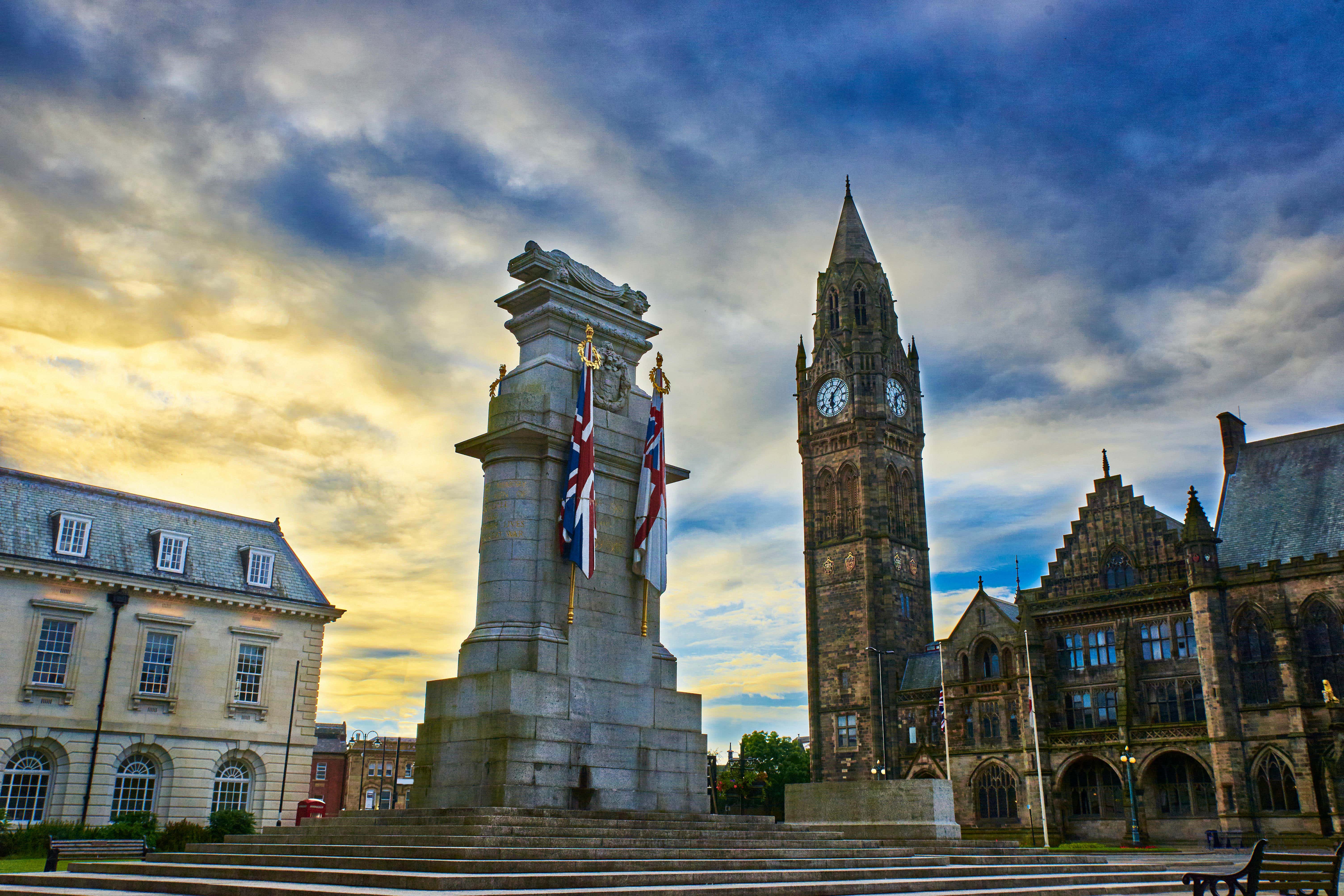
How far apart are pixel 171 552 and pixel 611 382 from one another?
26.7 m

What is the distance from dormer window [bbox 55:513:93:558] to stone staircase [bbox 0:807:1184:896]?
2262 centimetres

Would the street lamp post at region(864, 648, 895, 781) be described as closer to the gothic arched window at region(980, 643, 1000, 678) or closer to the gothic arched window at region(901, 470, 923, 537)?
the gothic arched window at region(980, 643, 1000, 678)

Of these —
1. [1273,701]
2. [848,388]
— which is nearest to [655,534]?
[1273,701]

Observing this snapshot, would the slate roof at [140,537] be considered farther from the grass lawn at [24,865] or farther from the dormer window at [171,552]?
the grass lawn at [24,865]

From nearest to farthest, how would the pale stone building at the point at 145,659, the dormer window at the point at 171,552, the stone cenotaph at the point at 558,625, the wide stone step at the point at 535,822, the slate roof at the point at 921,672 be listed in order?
the wide stone step at the point at 535,822 < the stone cenotaph at the point at 558,625 < the pale stone building at the point at 145,659 < the dormer window at the point at 171,552 < the slate roof at the point at 921,672

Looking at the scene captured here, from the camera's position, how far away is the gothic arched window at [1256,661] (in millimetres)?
50719

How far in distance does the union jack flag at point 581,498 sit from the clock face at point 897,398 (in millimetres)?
63546

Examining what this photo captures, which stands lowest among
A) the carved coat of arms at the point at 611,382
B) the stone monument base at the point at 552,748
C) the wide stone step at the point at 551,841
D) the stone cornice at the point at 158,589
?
the wide stone step at the point at 551,841

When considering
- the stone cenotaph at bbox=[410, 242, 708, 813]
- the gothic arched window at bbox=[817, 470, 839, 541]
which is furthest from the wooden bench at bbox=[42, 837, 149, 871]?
the gothic arched window at bbox=[817, 470, 839, 541]

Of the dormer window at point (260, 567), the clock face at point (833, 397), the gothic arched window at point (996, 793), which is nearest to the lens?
the dormer window at point (260, 567)

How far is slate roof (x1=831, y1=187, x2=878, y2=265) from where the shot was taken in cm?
8706

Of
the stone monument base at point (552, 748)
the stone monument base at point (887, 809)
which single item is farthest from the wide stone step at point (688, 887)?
the stone monument base at point (552, 748)

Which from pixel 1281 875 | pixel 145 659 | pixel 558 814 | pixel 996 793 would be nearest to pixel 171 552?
pixel 145 659

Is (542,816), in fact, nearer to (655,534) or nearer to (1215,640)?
(655,534)
